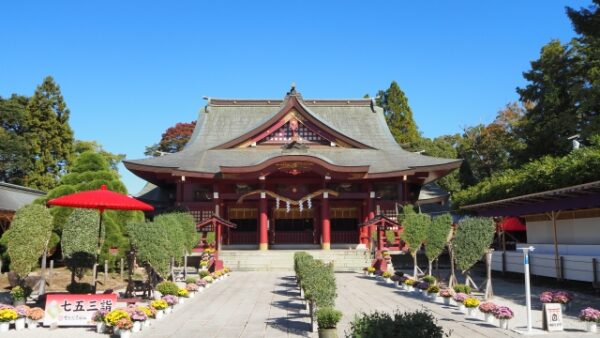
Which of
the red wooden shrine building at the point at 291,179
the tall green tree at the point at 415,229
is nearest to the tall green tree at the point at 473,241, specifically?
the tall green tree at the point at 415,229

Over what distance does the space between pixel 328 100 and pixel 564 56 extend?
1792cm

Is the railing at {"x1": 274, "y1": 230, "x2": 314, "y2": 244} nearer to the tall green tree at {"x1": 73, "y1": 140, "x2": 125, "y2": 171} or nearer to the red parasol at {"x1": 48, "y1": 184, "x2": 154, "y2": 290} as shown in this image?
the red parasol at {"x1": 48, "y1": 184, "x2": 154, "y2": 290}

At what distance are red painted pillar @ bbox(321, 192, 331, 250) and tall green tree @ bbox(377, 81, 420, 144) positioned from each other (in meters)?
26.5

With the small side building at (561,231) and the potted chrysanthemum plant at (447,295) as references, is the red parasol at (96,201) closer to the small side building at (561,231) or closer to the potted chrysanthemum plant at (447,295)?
the potted chrysanthemum plant at (447,295)

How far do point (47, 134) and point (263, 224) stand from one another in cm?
2452

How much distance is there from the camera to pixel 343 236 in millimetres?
32844

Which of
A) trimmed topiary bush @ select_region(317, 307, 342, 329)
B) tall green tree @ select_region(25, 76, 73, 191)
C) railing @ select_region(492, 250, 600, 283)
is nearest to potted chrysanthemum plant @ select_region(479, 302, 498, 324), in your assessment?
trimmed topiary bush @ select_region(317, 307, 342, 329)

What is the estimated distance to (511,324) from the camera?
11.6 m

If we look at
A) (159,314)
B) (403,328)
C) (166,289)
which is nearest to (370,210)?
(166,289)

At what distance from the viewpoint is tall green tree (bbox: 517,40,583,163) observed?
1144 inches

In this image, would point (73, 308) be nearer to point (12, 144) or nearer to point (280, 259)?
point (280, 259)

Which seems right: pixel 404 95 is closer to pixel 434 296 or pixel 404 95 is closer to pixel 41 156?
pixel 41 156

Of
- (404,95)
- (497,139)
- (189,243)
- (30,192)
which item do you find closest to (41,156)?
(30,192)

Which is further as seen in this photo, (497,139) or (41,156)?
(497,139)
